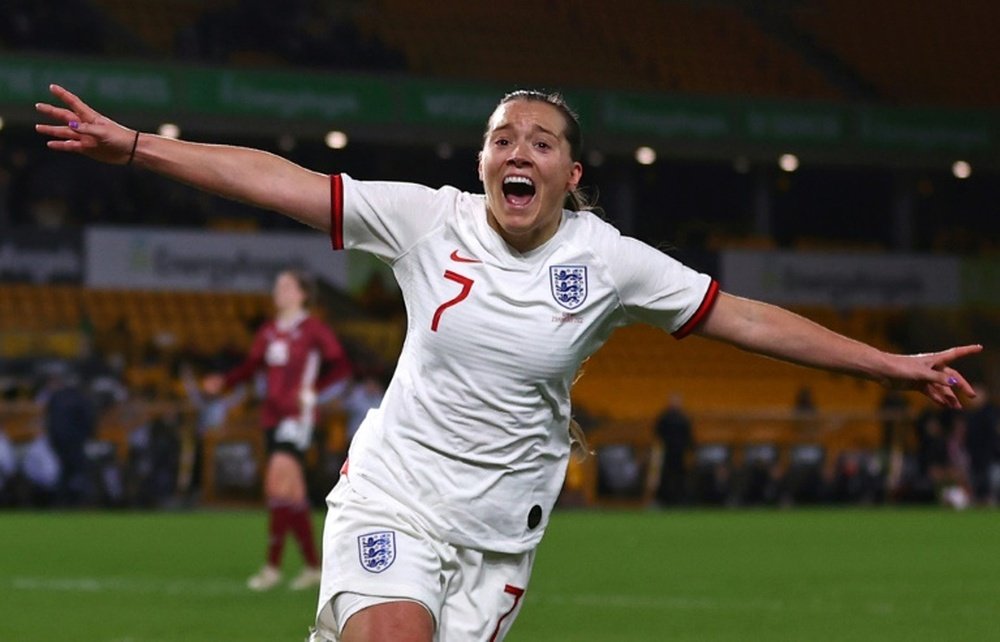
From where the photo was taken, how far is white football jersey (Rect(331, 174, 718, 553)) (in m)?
5.41

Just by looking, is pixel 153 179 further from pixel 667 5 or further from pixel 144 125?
pixel 667 5

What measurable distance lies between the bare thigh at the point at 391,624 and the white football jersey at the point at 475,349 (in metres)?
0.27

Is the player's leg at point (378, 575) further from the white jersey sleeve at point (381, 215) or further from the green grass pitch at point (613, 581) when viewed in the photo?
the green grass pitch at point (613, 581)

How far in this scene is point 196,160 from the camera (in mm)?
5176

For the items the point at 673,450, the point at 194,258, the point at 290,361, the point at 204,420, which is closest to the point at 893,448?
the point at 673,450

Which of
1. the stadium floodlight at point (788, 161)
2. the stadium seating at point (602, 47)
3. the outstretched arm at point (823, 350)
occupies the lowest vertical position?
the outstretched arm at point (823, 350)

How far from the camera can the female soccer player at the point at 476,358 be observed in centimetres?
535

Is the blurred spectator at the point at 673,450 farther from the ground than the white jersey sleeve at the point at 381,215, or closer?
closer

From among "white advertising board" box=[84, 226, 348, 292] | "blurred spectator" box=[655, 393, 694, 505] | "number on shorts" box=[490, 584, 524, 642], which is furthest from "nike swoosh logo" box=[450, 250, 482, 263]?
"white advertising board" box=[84, 226, 348, 292]

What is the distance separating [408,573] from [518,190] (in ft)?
3.81

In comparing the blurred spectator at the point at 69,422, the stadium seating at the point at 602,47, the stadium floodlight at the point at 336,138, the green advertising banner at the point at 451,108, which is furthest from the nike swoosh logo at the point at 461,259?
the stadium seating at the point at 602,47

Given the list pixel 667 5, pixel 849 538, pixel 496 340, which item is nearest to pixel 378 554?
pixel 496 340

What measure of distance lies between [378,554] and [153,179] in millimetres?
27521

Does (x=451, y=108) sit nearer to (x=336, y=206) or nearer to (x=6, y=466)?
(x=6, y=466)
